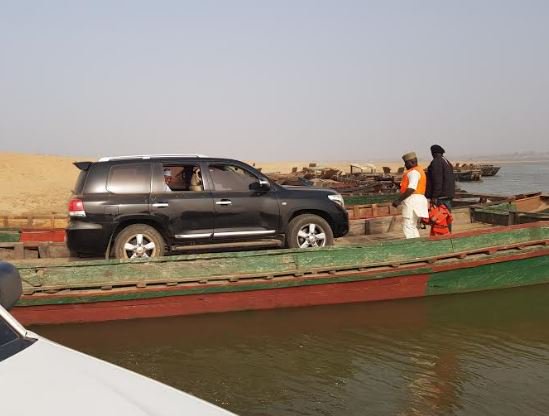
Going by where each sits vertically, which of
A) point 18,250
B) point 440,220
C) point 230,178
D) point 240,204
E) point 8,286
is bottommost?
point 18,250

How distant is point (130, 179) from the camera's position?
25.6 ft

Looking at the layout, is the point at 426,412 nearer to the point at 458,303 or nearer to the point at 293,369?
the point at 293,369

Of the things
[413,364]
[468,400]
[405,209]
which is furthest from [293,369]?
[405,209]

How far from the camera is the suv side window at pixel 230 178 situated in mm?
8172

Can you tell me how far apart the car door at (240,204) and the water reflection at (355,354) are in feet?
4.26

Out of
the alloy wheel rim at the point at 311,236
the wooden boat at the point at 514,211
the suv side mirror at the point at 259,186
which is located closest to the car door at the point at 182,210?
the suv side mirror at the point at 259,186

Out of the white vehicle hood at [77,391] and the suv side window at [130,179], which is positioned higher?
the suv side window at [130,179]

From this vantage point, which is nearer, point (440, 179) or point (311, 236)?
point (311, 236)

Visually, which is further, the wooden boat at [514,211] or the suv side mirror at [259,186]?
the wooden boat at [514,211]

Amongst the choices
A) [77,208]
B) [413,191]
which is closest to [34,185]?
[77,208]

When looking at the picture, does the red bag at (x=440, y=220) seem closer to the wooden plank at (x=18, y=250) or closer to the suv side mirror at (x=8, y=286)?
the wooden plank at (x=18, y=250)

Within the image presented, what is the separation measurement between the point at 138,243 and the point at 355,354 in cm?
357

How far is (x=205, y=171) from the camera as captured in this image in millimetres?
8172

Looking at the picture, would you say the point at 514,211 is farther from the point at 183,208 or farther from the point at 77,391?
the point at 77,391
